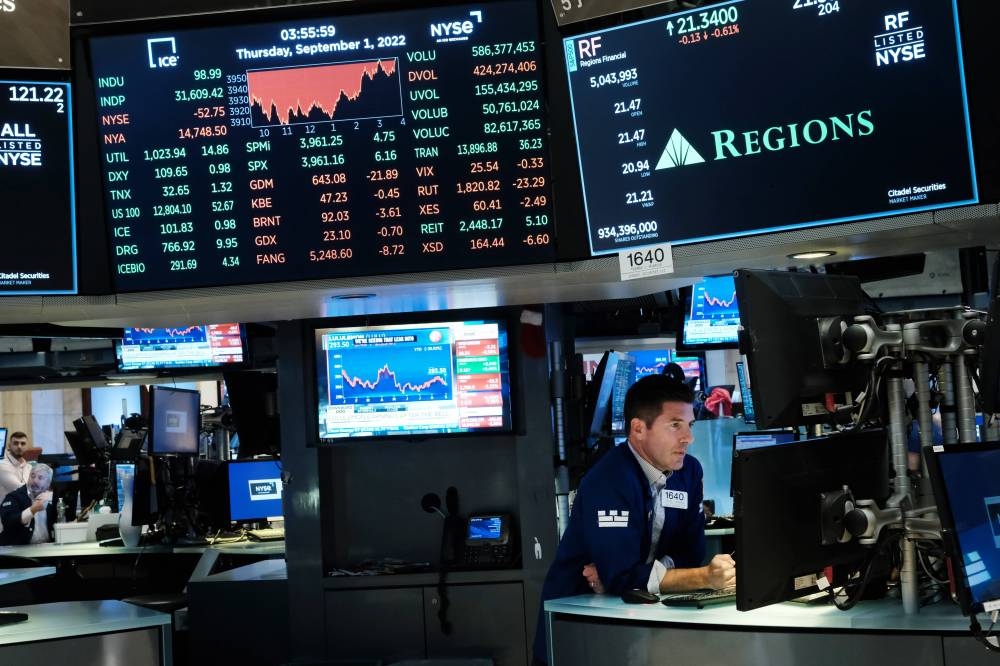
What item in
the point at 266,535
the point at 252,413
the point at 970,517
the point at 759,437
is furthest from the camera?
the point at 266,535

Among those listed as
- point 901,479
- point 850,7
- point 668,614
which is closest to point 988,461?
point 901,479

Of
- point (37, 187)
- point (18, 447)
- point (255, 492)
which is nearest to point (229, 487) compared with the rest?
point (255, 492)

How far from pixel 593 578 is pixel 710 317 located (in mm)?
3998

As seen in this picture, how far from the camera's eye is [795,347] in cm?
260

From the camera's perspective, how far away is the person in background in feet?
30.3

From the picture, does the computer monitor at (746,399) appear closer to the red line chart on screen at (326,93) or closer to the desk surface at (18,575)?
the red line chart on screen at (326,93)

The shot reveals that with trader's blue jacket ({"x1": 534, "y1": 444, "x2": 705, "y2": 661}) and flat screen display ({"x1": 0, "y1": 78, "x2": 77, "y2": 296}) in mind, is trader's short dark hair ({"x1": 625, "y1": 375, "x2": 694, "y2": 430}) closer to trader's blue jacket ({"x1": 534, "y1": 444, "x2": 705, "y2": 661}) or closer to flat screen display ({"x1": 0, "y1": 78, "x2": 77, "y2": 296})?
trader's blue jacket ({"x1": 534, "y1": 444, "x2": 705, "y2": 661})

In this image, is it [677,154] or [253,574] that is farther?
[253,574]


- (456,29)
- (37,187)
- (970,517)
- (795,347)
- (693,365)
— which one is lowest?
(970,517)

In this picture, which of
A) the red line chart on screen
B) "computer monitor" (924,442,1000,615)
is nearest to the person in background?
the red line chart on screen

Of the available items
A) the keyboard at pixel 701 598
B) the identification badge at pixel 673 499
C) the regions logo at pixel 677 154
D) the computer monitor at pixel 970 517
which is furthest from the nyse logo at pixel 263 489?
the computer monitor at pixel 970 517

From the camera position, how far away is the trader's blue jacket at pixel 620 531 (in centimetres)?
337

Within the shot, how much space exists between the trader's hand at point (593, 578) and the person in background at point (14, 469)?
23.3 feet

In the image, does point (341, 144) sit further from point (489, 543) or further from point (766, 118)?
point (489, 543)
